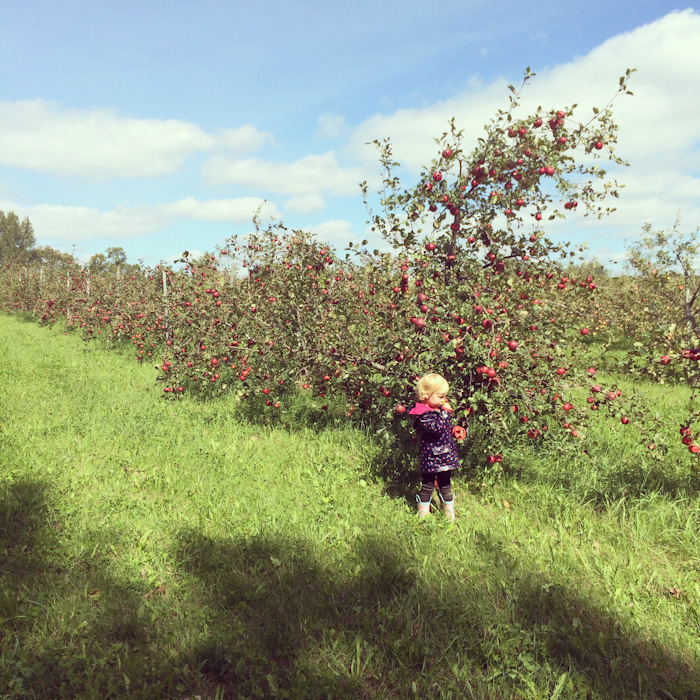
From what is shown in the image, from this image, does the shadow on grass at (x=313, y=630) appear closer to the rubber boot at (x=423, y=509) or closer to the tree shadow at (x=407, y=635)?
the tree shadow at (x=407, y=635)

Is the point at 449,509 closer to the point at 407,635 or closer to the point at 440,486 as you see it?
the point at 440,486

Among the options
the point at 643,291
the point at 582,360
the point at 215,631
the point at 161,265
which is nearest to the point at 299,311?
the point at 582,360

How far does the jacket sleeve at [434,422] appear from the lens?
3918mm

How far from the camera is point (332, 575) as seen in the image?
3.19 m

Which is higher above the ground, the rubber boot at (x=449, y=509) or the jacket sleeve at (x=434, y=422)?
the jacket sleeve at (x=434, y=422)

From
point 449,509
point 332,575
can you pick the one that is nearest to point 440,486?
point 449,509

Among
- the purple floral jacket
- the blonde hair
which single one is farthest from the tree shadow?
the blonde hair

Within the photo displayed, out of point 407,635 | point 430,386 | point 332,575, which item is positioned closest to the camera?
point 407,635

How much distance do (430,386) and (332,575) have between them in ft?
5.23

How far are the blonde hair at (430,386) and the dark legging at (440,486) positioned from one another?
649 millimetres

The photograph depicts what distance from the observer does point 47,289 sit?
1902 centimetres

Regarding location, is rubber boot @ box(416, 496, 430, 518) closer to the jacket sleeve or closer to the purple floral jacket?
the purple floral jacket

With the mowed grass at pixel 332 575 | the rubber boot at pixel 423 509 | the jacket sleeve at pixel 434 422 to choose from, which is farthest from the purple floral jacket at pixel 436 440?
the mowed grass at pixel 332 575

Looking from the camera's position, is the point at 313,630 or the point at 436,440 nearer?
the point at 313,630
